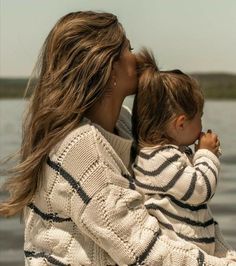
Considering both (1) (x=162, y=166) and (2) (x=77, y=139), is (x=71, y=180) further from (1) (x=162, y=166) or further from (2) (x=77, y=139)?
(1) (x=162, y=166)

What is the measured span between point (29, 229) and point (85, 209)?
0.33 metres

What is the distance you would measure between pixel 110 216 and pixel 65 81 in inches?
19.0

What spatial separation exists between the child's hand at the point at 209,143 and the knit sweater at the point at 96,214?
34cm

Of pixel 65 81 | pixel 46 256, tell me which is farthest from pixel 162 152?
pixel 46 256

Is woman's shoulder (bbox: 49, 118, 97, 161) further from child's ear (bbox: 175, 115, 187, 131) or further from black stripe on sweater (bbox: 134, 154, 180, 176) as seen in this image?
child's ear (bbox: 175, 115, 187, 131)

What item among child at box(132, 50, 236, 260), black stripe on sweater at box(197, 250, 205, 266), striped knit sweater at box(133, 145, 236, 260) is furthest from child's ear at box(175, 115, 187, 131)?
black stripe on sweater at box(197, 250, 205, 266)

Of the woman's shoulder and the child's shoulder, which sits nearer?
the woman's shoulder

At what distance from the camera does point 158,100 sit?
349 cm

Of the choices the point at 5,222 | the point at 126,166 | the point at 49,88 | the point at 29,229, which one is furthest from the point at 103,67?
the point at 5,222

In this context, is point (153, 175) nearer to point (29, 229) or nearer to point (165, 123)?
point (165, 123)

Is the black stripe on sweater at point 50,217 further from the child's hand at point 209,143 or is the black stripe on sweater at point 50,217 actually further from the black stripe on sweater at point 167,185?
the child's hand at point 209,143

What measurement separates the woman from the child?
80 millimetres

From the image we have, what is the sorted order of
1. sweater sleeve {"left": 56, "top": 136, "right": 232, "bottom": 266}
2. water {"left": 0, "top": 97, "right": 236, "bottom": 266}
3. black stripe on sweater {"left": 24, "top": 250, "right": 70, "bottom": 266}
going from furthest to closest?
A: 1. water {"left": 0, "top": 97, "right": 236, "bottom": 266}
2. black stripe on sweater {"left": 24, "top": 250, "right": 70, "bottom": 266}
3. sweater sleeve {"left": 56, "top": 136, "right": 232, "bottom": 266}

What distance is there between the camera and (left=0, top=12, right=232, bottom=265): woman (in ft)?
10.5
